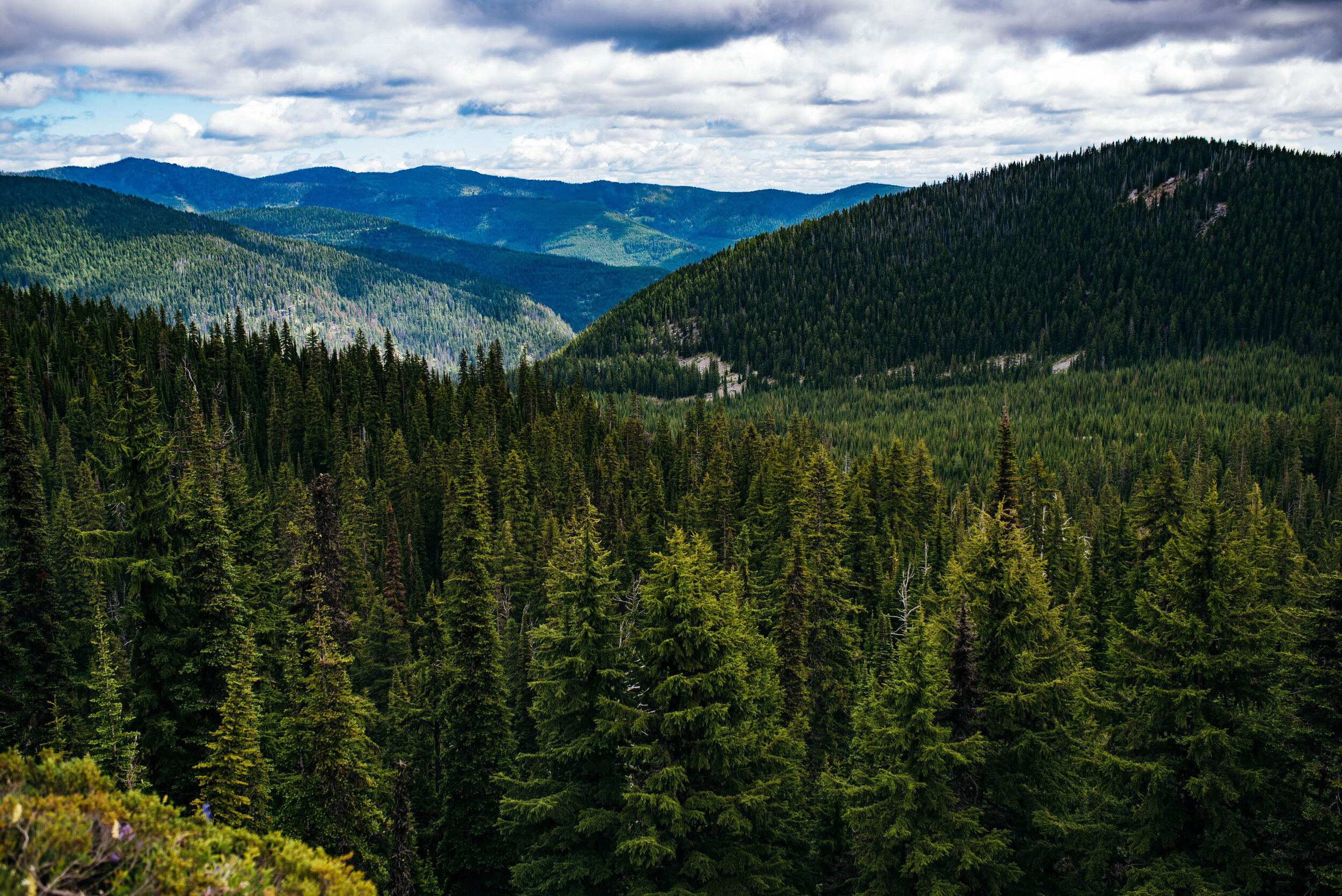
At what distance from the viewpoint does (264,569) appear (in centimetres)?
3828

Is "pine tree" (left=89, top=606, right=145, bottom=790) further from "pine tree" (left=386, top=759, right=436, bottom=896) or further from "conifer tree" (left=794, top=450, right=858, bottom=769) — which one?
"conifer tree" (left=794, top=450, right=858, bottom=769)

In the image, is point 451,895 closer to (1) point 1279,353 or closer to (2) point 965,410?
(2) point 965,410

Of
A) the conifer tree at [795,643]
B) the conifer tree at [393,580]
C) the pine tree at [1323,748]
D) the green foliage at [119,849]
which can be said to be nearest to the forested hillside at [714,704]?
the pine tree at [1323,748]

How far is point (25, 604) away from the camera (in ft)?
87.8

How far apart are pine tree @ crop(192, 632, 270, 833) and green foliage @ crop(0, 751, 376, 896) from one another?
9738 millimetres

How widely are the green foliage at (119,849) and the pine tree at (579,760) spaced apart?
942 cm

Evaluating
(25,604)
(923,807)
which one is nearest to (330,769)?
(25,604)

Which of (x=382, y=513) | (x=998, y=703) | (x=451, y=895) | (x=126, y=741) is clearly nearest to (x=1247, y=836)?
(x=998, y=703)

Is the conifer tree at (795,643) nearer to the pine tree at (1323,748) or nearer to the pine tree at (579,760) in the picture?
the pine tree at (579,760)

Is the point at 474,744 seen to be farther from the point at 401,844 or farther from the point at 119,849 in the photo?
the point at 119,849

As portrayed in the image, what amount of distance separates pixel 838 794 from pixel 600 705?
7.15 metres

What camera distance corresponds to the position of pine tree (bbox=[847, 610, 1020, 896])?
18.7 meters

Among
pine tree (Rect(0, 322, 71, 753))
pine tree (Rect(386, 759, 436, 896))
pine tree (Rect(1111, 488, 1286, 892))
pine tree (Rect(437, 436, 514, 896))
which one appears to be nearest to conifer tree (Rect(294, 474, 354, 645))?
pine tree (Rect(437, 436, 514, 896))

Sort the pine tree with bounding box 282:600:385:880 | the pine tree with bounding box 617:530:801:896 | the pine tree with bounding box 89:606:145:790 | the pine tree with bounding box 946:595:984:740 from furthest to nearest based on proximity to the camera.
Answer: the pine tree with bounding box 282:600:385:880
the pine tree with bounding box 946:595:984:740
the pine tree with bounding box 89:606:145:790
the pine tree with bounding box 617:530:801:896
